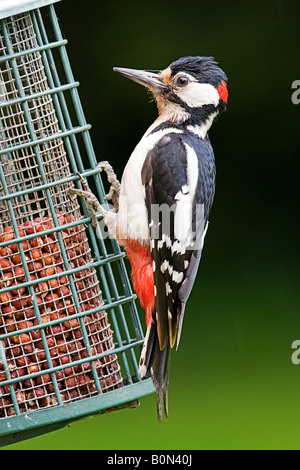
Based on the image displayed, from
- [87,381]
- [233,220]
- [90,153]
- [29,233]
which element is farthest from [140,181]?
[233,220]

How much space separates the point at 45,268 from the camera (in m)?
3.02

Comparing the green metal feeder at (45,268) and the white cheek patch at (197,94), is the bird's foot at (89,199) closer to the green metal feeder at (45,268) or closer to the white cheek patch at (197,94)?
the green metal feeder at (45,268)

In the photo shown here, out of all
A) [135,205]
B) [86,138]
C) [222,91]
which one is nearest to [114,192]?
[135,205]

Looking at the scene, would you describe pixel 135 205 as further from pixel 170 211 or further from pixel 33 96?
pixel 33 96

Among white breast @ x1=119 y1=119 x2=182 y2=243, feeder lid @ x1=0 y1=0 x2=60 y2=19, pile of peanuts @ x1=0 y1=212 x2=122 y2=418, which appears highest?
feeder lid @ x1=0 y1=0 x2=60 y2=19

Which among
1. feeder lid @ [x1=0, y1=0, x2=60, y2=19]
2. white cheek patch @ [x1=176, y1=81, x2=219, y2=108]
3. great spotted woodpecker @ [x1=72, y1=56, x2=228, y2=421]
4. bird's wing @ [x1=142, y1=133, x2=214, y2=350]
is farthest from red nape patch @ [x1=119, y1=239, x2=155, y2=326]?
feeder lid @ [x1=0, y1=0, x2=60, y2=19]

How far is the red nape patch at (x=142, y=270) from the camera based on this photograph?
339cm

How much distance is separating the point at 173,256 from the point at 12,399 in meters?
0.84

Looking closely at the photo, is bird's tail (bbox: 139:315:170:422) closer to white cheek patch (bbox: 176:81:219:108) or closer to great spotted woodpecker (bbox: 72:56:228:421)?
great spotted woodpecker (bbox: 72:56:228:421)

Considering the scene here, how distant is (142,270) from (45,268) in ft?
1.76

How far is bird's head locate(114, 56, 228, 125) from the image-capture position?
11.6 feet

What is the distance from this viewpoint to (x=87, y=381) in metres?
3.05

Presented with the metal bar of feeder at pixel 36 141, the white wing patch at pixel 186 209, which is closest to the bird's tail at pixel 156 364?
the white wing patch at pixel 186 209

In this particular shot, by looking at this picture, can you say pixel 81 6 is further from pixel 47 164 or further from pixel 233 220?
pixel 47 164
